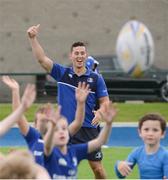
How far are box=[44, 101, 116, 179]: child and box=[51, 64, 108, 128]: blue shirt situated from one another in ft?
10.8

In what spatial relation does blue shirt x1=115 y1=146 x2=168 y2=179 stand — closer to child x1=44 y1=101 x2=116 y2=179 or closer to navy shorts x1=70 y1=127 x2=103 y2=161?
child x1=44 y1=101 x2=116 y2=179

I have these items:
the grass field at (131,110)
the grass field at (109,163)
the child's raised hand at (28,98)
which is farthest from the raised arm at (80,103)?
the grass field at (131,110)

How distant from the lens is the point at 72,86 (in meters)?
10.8

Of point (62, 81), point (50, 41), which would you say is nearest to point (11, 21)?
point (50, 41)

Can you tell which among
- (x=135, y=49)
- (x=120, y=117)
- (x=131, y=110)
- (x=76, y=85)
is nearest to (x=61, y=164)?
(x=76, y=85)

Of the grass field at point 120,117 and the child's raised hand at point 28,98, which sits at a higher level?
the child's raised hand at point 28,98

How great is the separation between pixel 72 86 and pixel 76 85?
0.19 ft

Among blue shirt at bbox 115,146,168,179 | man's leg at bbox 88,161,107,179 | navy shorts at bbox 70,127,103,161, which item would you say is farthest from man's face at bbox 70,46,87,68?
blue shirt at bbox 115,146,168,179

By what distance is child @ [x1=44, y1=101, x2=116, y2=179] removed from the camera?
7.02 m

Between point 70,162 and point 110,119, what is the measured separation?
54cm

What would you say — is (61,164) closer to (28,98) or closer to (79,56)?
(28,98)

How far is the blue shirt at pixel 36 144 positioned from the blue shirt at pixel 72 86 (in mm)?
3000

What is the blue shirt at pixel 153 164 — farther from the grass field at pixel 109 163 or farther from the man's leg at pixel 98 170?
the grass field at pixel 109 163

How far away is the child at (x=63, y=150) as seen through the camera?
7.02m
